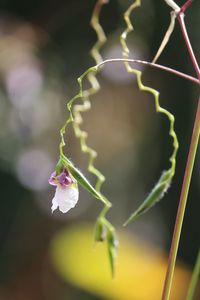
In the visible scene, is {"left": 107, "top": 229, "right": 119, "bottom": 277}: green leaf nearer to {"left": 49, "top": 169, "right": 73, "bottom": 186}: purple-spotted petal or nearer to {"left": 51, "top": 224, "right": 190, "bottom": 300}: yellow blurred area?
{"left": 49, "top": 169, "right": 73, "bottom": 186}: purple-spotted petal

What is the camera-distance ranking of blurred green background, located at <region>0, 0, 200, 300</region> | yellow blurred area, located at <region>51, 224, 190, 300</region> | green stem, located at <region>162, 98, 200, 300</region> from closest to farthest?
green stem, located at <region>162, 98, 200, 300</region>, yellow blurred area, located at <region>51, 224, 190, 300</region>, blurred green background, located at <region>0, 0, 200, 300</region>

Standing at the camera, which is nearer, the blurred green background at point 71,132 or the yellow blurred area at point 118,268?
the yellow blurred area at point 118,268

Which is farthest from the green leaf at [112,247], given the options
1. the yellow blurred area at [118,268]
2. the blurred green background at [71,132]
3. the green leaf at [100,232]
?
the blurred green background at [71,132]

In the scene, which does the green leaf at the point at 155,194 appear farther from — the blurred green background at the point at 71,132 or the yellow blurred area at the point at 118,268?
the blurred green background at the point at 71,132

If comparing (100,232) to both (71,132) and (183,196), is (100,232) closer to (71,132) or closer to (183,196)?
(183,196)

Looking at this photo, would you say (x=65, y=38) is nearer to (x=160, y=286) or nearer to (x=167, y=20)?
(x=167, y=20)

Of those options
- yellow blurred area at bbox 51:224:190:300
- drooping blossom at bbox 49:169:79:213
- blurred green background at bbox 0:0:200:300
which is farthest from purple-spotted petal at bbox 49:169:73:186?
blurred green background at bbox 0:0:200:300
